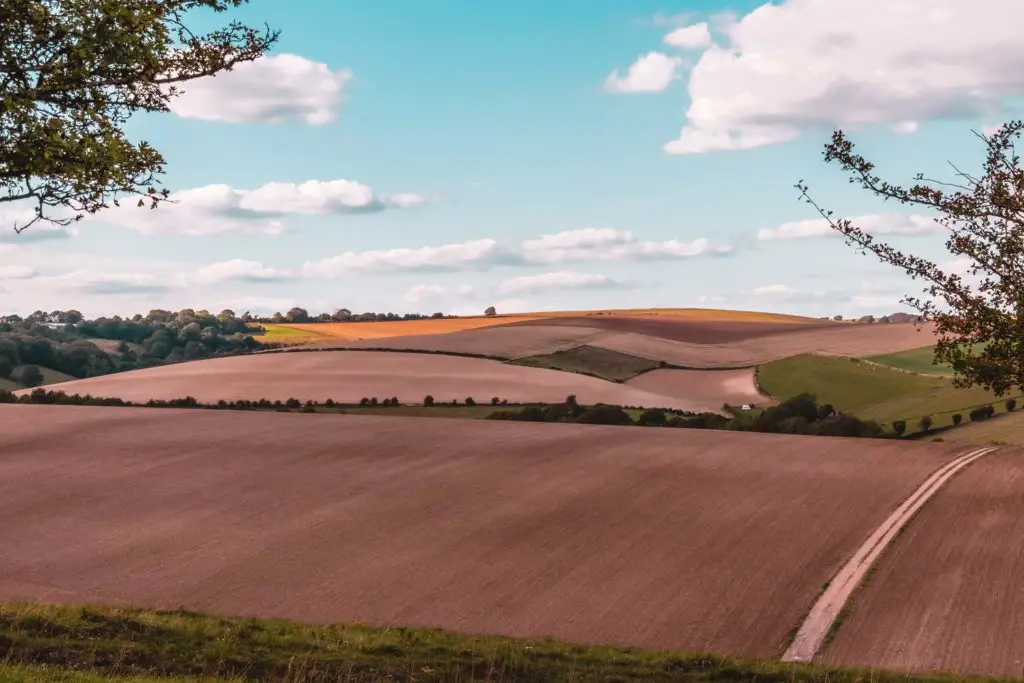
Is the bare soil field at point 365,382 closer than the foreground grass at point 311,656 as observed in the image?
No

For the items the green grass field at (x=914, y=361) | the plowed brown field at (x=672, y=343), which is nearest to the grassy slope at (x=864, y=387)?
the green grass field at (x=914, y=361)

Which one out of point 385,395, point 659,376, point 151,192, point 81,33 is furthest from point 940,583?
point 659,376

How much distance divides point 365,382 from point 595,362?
101 ft

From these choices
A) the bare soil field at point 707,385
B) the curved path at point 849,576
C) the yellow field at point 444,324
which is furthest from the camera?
the yellow field at point 444,324

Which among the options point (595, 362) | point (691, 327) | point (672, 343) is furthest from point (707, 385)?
point (691, 327)

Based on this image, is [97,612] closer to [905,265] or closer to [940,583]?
[940,583]

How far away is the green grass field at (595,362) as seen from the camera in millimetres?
100188

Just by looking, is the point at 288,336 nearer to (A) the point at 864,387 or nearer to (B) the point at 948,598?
(A) the point at 864,387

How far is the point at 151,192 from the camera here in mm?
25172

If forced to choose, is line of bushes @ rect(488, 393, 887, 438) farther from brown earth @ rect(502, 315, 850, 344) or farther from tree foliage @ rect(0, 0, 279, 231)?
brown earth @ rect(502, 315, 850, 344)

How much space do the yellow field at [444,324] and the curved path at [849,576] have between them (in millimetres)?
99333

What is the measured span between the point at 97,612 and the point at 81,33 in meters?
11.9

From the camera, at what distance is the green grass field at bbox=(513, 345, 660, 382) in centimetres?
10019

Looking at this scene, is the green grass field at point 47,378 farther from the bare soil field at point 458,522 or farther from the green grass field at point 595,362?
the bare soil field at point 458,522
